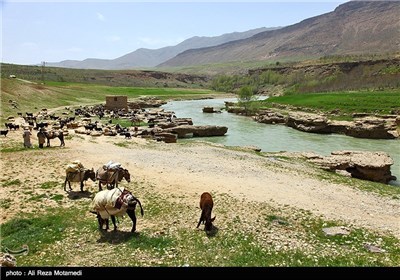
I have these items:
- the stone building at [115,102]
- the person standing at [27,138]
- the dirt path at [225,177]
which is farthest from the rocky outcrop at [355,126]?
the person standing at [27,138]

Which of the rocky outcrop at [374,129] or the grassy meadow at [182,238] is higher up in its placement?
the grassy meadow at [182,238]

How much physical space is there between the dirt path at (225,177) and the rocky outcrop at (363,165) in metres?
2.33

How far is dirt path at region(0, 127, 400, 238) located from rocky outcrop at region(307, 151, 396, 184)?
7.66 ft

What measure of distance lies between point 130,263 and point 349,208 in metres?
11.5

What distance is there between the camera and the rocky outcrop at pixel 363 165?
27.7 meters

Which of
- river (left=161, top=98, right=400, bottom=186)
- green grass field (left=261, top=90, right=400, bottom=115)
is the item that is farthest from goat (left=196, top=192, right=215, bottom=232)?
green grass field (left=261, top=90, right=400, bottom=115)

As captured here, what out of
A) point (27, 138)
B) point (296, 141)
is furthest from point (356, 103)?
point (27, 138)

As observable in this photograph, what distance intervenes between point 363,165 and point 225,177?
1291 centimetres

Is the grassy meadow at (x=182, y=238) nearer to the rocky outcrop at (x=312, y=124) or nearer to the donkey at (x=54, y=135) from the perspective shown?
the donkey at (x=54, y=135)

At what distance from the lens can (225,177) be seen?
73.6 ft

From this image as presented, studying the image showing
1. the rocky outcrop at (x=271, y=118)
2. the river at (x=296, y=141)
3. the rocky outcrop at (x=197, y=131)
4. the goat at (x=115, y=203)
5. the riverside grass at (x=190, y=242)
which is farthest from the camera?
the rocky outcrop at (x=271, y=118)

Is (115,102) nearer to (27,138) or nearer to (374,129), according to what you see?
(27,138)
